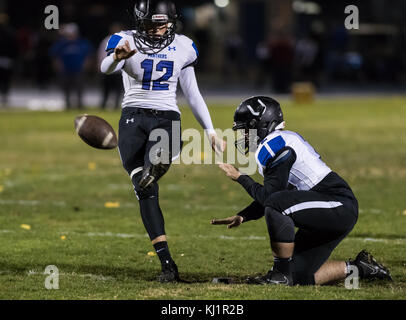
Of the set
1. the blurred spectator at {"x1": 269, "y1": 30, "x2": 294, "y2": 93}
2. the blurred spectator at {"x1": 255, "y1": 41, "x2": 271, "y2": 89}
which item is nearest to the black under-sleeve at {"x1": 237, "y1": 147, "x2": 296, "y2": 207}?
the blurred spectator at {"x1": 269, "y1": 30, "x2": 294, "y2": 93}

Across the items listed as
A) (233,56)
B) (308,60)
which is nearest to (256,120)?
(308,60)

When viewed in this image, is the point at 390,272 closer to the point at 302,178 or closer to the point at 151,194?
the point at 302,178

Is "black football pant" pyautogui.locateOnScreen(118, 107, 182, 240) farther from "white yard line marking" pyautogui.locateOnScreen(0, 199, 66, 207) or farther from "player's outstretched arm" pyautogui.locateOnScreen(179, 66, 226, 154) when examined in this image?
"white yard line marking" pyautogui.locateOnScreen(0, 199, 66, 207)

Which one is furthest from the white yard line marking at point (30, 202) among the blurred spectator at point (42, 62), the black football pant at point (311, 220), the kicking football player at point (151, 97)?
the blurred spectator at point (42, 62)

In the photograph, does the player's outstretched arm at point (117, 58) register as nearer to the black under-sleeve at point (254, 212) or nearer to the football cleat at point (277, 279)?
the black under-sleeve at point (254, 212)

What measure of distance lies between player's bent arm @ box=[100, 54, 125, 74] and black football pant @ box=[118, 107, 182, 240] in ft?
1.09

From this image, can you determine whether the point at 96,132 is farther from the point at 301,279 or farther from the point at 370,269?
the point at 370,269

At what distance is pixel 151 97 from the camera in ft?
22.5

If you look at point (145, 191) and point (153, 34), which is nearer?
point (145, 191)

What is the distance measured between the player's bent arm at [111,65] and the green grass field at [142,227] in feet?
4.83

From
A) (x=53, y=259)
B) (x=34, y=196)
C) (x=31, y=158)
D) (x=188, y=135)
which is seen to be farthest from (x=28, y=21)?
(x=53, y=259)

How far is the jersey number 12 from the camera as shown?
269 inches

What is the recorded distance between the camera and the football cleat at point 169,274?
21.1 ft

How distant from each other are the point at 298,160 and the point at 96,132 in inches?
60.4
